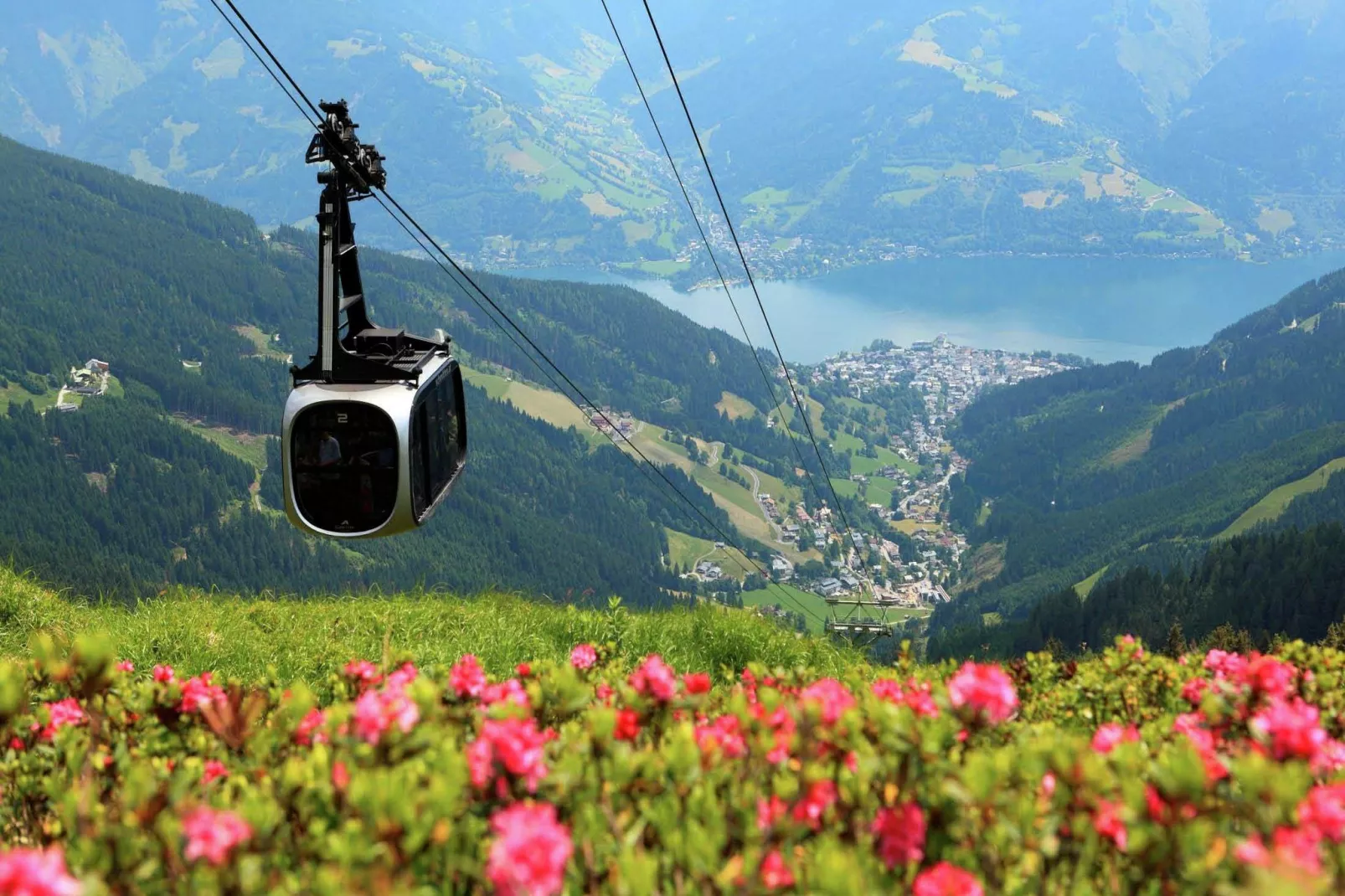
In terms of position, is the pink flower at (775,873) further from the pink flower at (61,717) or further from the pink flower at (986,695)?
the pink flower at (61,717)

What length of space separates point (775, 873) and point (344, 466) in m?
10.8

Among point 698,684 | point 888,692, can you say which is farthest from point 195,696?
point 888,692

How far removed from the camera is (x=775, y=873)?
104 inches

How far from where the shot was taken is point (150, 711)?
4.11m

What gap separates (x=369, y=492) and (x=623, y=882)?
10.7m

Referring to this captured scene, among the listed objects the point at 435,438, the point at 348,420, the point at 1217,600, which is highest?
the point at 348,420

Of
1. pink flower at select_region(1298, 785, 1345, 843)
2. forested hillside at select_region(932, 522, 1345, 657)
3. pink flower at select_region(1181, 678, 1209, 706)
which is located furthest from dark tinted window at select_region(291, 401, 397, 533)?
forested hillside at select_region(932, 522, 1345, 657)

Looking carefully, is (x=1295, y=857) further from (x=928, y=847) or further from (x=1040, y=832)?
(x=928, y=847)

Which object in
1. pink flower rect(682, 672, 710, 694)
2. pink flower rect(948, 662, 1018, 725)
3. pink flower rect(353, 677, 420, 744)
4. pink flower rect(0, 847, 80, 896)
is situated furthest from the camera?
pink flower rect(682, 672, 710, 694)

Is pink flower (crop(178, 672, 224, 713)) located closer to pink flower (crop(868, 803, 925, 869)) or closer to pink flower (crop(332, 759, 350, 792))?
pink flower (crop(332, 759, 350, 792))

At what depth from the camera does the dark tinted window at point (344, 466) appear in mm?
12391

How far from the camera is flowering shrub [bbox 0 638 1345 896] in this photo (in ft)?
8.50

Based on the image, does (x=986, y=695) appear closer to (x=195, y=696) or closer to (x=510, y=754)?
(x=510, y=754)

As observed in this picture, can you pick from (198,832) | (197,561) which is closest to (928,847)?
(198,832)
